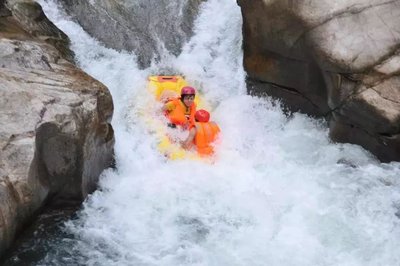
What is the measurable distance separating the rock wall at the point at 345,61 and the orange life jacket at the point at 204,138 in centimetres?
157

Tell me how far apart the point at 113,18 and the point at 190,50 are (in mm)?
1431

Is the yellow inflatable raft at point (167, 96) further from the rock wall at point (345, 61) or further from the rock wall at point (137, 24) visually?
the rock wall at point (345, 61)

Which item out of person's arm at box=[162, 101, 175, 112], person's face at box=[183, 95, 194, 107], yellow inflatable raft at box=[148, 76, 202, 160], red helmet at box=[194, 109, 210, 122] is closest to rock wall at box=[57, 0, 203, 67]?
yellow inflatable raft at box=[148, 76, 202, 160]

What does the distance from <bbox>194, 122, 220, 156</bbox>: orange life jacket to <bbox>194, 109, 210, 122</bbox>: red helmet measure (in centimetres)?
13

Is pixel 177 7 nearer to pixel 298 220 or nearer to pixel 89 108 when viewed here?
pixel 89 108

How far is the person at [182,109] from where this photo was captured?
784 cm

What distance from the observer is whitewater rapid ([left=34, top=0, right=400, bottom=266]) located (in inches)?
225

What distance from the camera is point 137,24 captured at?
9.33m

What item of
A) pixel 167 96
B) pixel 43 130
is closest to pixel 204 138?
pixel 167 96

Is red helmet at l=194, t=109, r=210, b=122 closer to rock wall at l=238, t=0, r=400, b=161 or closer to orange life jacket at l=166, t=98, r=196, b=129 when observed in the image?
orange life jacket at l=166, t=98, r=196, b=129

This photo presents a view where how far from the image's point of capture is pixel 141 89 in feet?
27.6

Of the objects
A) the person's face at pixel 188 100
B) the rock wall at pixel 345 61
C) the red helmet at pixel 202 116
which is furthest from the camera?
the person's face at pixel 188 100

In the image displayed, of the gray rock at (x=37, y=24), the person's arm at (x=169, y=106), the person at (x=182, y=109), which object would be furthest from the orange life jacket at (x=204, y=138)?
the gray rock at (x=37, y=24)

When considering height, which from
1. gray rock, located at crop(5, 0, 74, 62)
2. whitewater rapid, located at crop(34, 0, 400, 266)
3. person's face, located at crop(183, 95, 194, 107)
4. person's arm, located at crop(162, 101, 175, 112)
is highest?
gray rock, located at crop(5, 0, 74, 62)
